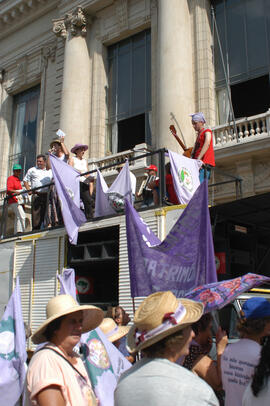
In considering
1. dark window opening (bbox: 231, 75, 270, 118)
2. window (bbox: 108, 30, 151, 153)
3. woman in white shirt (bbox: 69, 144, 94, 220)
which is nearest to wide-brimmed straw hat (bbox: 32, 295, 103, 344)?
woman in white shirt (bbox: 69, 144, 94, 220)

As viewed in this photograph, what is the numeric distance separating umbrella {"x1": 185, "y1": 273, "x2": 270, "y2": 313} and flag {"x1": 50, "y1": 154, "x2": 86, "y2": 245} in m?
4.82

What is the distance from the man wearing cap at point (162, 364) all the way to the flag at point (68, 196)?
6.14 metres

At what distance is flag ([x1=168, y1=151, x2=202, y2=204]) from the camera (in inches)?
316

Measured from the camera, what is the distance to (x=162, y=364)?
2.37m

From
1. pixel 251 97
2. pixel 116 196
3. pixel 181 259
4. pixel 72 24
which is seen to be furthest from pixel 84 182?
pixel 72 24

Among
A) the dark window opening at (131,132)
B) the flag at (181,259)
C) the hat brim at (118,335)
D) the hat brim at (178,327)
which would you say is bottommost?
the hat brim at (118,335)

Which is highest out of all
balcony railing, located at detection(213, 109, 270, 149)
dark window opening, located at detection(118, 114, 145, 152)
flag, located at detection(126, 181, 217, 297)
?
dark window opening, located at detection(118, 114, 145, 152)

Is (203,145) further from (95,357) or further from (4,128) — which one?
(4,128)

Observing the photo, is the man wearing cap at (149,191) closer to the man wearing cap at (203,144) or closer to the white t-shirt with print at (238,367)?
the man wearing cap at (203,144)

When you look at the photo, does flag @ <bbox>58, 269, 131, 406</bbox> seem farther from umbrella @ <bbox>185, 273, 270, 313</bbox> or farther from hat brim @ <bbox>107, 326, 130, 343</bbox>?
umbrella @ <bbox>185, 273, 270, 313</bbox>

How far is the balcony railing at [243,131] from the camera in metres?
13.0

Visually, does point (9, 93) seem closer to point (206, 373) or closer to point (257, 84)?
point (257, 84)

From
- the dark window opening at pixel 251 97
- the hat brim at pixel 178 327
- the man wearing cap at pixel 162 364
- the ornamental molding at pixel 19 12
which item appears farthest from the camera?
the ornamental molding at pixel 19 12

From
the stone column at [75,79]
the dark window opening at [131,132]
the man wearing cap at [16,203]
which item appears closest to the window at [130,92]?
the dark window opening at [131,132]
